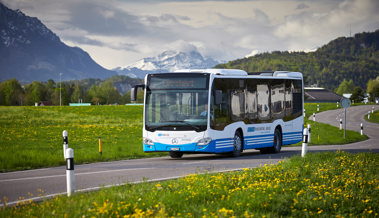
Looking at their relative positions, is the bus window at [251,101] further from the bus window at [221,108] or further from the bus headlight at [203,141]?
the bus headlight at [203,141]

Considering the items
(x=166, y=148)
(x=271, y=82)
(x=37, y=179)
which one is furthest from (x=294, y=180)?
(x=271, y=82)

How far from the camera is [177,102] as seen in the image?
17.3 meters

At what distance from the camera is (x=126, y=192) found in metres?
8.55

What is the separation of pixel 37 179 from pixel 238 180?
16.2 ft

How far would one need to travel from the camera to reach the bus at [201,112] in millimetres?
17234

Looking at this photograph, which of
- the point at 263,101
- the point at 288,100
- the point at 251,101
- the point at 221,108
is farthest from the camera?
the point at 288,100

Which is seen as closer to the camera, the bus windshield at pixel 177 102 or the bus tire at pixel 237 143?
the bus windshield at pixel 177 102

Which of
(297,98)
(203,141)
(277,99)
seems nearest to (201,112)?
(203,141)

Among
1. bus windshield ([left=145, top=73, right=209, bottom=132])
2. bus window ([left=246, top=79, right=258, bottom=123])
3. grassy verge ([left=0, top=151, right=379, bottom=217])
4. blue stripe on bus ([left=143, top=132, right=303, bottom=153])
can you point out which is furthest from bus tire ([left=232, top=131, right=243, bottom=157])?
grassy verge ([left=0, top=151, right=379, bottom=217])

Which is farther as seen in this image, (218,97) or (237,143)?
(237,143)

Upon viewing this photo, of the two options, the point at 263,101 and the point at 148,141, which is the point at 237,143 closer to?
the point at 263,101

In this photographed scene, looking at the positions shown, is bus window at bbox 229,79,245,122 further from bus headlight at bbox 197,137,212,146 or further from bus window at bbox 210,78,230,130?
bus headlight at bbox 197,137,212,146

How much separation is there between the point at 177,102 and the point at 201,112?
33.3 inches

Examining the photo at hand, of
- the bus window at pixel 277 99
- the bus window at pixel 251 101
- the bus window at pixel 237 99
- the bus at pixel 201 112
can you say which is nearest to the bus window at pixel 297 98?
the bus window at pixel 277 99
